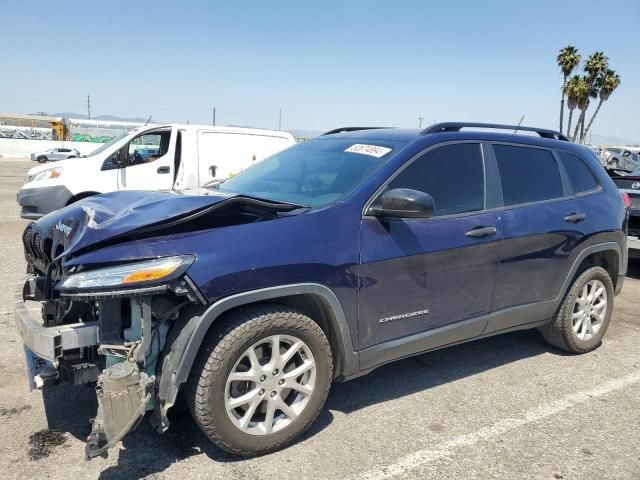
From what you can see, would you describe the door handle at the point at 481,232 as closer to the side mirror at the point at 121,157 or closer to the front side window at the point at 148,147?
the front side window at the point at 148,147

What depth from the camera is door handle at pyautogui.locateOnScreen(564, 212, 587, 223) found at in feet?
13.6

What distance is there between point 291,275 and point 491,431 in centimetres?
160

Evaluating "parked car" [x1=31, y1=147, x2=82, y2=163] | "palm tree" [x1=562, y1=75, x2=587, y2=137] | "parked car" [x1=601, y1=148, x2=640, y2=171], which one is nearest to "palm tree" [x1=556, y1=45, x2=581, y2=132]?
"palm tree" [x1=562, y1=75, x2=587, y2=137]

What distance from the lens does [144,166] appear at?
901 cm

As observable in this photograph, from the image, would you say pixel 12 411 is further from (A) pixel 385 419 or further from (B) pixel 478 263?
(B) pixel 478 263

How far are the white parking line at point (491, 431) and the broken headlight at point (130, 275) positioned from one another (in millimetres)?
1383

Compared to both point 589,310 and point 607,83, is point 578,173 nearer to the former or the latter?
point 589,310

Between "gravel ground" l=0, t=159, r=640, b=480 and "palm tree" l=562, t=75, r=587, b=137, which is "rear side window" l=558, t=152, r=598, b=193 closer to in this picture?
"gravel ground" l=0, t=159, r=640, b=480

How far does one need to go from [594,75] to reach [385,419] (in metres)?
46.7

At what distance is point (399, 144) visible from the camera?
3.50 m

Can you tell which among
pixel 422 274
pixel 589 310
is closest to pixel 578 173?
pixel 589 310

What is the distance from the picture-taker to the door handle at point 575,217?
163 inches

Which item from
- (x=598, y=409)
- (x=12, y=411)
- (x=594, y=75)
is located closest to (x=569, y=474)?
(x=598, y=409)

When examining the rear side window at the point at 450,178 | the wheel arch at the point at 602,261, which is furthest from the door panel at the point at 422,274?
the wheel arch at the point at 602,261
